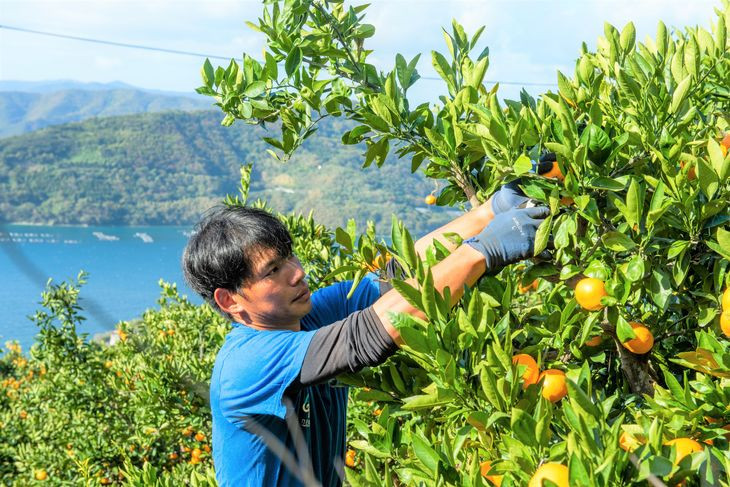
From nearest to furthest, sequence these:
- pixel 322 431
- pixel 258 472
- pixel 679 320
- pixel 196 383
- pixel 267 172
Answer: pixel 679 320, pixel 258 472, pixel 322 431, pixel 196 383, pixel 267 172

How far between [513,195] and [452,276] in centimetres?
27

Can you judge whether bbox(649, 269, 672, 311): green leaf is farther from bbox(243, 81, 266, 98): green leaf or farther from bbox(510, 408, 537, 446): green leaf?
bbox(243, 81, 266, 98): green leaf

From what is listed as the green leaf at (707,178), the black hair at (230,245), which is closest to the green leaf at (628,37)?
the green leaf at (707,178)

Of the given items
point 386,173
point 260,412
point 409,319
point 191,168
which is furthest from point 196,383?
point 191,168

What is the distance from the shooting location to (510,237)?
1.46 m

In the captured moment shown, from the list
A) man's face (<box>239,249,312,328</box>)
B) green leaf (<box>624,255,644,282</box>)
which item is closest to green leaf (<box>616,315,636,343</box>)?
green leaf (<box>624,255,644,282</box>)

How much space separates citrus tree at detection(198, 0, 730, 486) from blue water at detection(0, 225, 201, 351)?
2061 inches

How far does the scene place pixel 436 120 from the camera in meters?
1.79

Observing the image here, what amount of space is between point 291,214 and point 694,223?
8.30 feet

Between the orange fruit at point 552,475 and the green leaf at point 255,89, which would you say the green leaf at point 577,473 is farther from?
the green leaf at point 255,89

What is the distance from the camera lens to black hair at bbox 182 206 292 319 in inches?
74.8

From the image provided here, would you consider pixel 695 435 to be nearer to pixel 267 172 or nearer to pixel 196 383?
pixel 196 383

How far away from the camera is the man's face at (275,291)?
1.91 metres

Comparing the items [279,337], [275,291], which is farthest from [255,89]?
[279,337]
